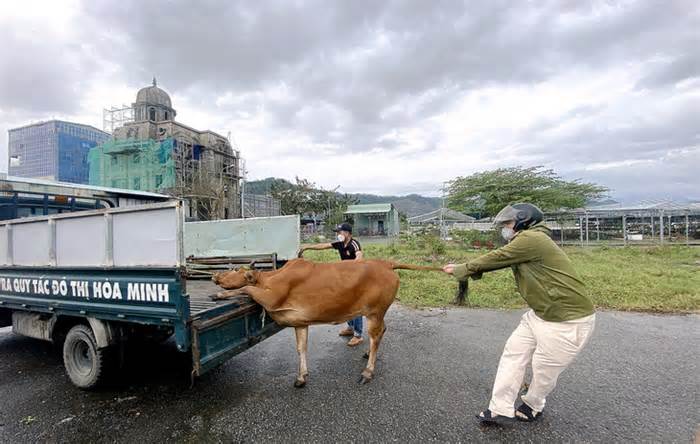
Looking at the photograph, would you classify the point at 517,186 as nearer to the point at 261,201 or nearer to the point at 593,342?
the point at 593,342

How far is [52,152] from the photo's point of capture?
43.0 meters

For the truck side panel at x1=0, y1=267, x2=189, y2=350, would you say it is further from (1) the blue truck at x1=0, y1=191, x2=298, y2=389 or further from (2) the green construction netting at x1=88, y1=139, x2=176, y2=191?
(2) the green construction netting at x1=88, y1=139, x2=176, y2=191

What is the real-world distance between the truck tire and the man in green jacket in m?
3.52

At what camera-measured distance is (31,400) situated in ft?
11.3

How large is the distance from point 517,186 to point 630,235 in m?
9.94

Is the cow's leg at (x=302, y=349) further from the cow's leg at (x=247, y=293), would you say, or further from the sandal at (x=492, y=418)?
the sandal at (x=492, y=418)

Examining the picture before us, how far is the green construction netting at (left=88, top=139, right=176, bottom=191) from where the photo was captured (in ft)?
101

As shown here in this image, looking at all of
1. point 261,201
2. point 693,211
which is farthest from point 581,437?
point 261,201

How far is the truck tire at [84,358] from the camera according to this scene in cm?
336

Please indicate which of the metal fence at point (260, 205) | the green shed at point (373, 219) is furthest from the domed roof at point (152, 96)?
the green shed at point (373, 219)

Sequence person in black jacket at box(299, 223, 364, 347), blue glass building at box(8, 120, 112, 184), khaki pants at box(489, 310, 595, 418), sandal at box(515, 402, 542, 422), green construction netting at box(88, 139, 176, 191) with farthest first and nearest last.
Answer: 1. blue glass building at box(8, 120, 112, 184)
2. green construction netting at box(88, 139, 176, 191)
3. person in black jacket at box(299, 223, 364, 347)
4. sandal at box(515, 402, 542, 422)
5. khaki pants at box(489, 310, 595, 418)

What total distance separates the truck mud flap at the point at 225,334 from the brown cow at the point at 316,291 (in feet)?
0.61

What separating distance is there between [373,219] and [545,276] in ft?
134

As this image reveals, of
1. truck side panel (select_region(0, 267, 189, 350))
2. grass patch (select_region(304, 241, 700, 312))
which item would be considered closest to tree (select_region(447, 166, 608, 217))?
grass patch (select_region(304, 241, 700, 312))
